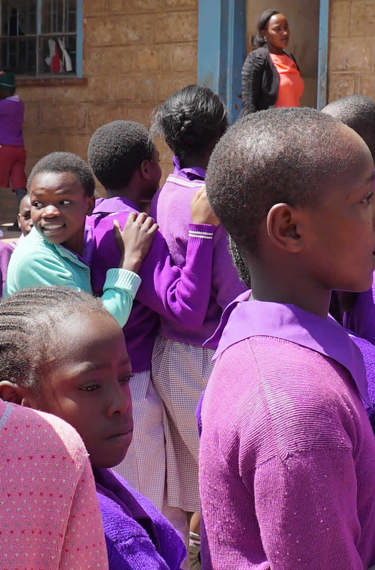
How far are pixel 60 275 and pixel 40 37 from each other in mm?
9307

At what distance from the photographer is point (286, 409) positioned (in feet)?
4.64

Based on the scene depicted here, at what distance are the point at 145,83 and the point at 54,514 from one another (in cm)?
937

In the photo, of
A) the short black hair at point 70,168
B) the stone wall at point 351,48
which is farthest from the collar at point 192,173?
Answer: the stone wall at point 351,48

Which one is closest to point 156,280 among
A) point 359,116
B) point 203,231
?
point 203,231

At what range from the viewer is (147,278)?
318 cm

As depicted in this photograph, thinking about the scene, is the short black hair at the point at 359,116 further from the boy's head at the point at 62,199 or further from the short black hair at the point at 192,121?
the boy's head at the point at 62,199

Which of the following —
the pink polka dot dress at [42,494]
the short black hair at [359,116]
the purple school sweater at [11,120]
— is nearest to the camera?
the pink polka dot dress at [42,494]

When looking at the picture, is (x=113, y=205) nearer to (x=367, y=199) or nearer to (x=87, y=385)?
(x=87, y=385)

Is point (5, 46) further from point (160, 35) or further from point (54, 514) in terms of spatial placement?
point (54, 514)

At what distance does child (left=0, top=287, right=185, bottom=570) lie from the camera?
177 cm

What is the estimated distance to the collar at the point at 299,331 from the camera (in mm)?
1541

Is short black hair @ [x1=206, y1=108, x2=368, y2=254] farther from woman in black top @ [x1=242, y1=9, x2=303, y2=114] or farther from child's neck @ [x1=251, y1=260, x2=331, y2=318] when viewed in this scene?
woman in black top @ [x1=242, y1=9, x2=303, y2=114]

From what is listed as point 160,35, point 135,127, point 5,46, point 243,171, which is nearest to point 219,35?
point 160,35

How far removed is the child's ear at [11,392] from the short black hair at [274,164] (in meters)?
0.51
